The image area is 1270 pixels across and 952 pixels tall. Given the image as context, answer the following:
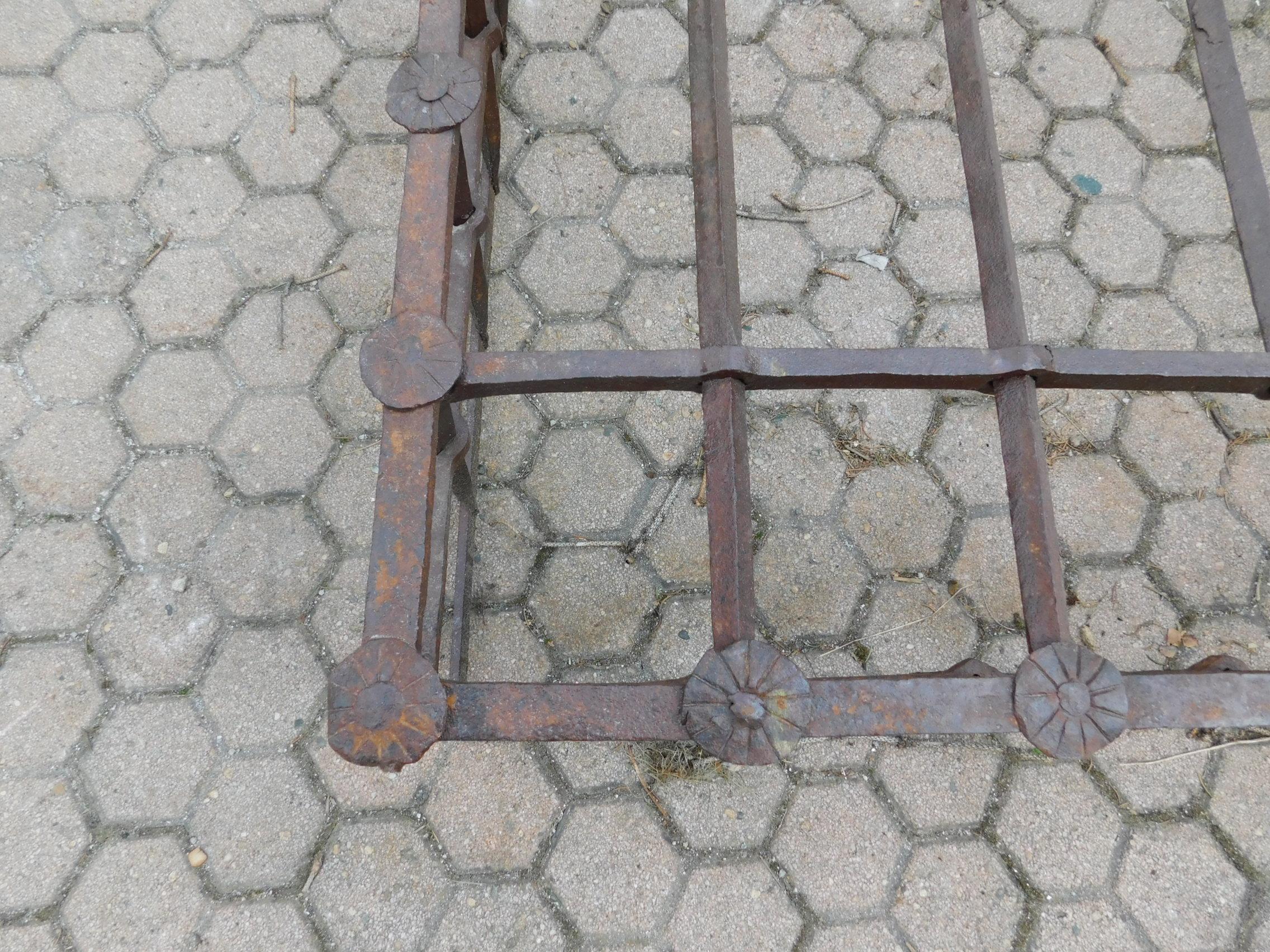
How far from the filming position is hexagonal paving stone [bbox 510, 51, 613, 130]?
2.61m

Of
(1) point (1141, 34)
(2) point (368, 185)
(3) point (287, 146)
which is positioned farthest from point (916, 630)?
(3) point (287, 146)

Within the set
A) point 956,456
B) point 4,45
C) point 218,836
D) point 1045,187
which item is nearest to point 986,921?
point 956,456

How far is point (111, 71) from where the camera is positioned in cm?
260

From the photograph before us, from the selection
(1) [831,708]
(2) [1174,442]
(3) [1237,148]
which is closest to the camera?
(1) [831,708]

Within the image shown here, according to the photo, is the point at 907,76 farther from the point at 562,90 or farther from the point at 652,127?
the point at 562,90

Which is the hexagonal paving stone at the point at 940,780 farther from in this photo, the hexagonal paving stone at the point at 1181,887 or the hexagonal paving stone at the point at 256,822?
the hexagonal paving stone at the point at 256,822

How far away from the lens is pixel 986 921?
1.95m

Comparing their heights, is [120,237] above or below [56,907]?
above

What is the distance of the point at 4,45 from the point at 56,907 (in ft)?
7.87

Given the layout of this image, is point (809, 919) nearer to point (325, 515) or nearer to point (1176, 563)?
point (1176, 563)

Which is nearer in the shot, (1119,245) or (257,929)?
(257,929)

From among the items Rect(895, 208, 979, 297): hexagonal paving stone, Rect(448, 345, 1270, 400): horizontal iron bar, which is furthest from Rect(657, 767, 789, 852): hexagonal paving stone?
Rect(895, 208, 979, 297): hexagonal paving stone

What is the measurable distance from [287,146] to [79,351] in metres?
0.80

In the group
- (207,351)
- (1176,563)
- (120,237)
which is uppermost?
(120,237)
